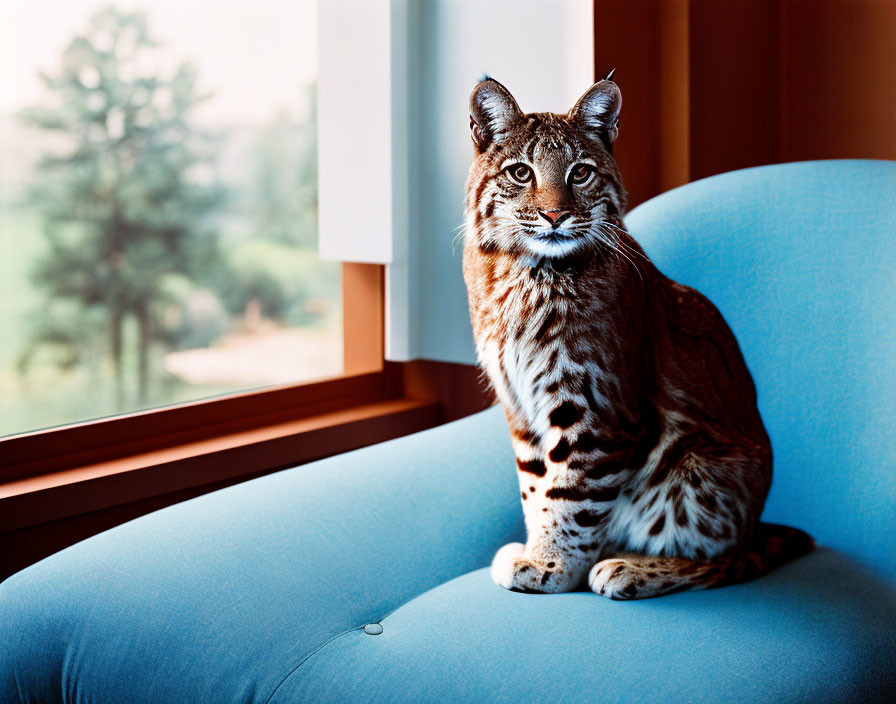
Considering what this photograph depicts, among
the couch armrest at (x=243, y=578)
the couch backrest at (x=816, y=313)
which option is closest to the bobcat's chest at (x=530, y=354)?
the couch armrest at (x=243, y=578)

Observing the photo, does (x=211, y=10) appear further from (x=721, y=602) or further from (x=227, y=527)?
(x=721, y=602)

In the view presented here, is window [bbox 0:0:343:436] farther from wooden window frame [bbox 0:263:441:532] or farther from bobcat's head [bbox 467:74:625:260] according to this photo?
bobcat's head [bbox 467:74:625:260]

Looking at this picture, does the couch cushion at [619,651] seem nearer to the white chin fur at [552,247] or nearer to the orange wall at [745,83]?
the white chin fur at [552,247]

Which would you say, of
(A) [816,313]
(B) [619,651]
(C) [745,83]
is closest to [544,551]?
(B) [619,651]

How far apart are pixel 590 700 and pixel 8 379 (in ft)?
5.60

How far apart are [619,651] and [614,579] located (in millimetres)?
117

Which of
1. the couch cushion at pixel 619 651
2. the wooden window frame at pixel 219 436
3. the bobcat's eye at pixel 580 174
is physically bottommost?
the couch cushion at pixel 619 651

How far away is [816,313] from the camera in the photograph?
130 centimetres

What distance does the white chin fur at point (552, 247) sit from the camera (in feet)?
3.10

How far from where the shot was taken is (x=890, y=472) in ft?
3.92

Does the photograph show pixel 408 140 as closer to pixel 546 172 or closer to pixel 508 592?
pixel 546 172

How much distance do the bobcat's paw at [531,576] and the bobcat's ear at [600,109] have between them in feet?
1.50

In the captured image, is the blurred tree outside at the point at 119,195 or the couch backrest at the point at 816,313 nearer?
the couch backrest at the point at 816,313

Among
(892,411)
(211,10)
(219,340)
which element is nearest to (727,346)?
(892,411)
